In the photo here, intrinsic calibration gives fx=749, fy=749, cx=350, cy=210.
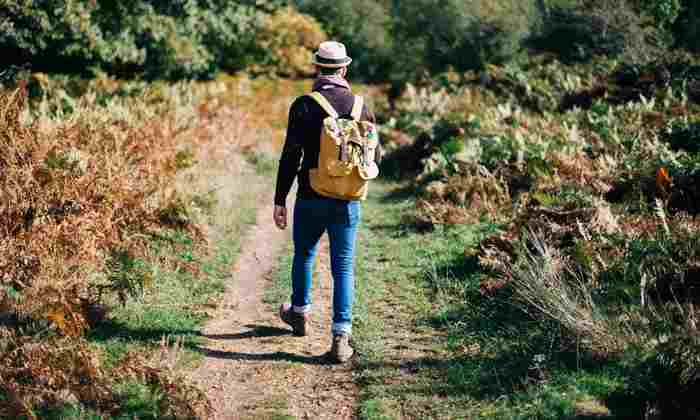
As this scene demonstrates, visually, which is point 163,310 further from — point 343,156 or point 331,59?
point 331,59

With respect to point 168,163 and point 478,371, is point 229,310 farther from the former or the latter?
point 168,163

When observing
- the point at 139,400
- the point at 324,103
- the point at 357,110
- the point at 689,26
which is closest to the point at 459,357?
the point at 357,110

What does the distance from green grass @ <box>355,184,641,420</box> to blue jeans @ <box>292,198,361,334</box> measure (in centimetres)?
50

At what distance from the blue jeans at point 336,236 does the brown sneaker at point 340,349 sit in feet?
0.17

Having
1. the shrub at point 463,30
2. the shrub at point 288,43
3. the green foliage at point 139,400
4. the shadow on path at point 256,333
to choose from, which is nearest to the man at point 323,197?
the shadow on path at point 256,333

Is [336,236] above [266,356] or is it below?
above

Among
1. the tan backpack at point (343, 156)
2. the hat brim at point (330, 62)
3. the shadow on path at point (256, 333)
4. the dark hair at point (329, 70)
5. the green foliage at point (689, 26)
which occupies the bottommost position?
the shadow on path at point (256, 333)

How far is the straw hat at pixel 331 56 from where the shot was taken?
546 centimetres

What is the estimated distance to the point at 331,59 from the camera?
546 centimetres

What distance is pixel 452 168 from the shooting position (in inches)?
467

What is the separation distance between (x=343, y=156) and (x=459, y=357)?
1.79 meters

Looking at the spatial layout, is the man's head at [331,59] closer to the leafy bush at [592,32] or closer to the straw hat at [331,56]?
the straw hat at [331,56]

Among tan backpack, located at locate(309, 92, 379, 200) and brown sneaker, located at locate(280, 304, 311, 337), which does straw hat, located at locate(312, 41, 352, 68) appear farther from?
brown sneaker, located at locate(280, 304, 311, 337)

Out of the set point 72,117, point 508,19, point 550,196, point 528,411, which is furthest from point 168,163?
point 508,19
